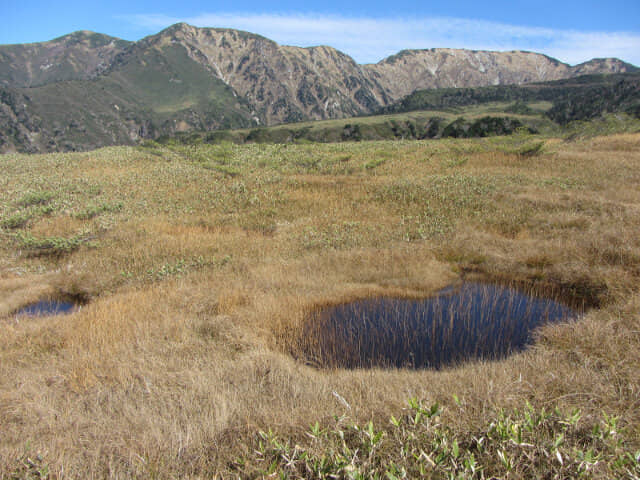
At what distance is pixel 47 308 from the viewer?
7.98 metres

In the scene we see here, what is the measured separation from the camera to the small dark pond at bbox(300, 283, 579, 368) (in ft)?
18.8

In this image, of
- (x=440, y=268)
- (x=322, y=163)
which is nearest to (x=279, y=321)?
(x=440, y=268)

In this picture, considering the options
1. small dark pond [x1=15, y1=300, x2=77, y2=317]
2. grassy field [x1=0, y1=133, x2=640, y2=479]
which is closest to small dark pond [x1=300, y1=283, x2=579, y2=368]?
grassy field [x1=0, y1=133, x2=640, y2=479]

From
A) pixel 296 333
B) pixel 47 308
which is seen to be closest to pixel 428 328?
pixel 296 333

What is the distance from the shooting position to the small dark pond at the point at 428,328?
573 cm

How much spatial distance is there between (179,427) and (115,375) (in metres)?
1.68

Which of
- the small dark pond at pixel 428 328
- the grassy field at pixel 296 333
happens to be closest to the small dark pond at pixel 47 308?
the grassy field at pixel 296 333

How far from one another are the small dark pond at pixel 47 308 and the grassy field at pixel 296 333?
0.96 feet

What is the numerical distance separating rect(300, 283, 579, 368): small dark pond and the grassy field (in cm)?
39

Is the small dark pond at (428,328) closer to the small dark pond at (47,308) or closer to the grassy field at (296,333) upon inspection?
the grassy field at (296,333)

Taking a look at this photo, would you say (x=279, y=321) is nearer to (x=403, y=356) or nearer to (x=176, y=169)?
(x=403, y=356)

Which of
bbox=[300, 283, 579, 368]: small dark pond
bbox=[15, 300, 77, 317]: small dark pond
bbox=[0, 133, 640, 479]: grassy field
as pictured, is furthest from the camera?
bbox=[15, 300, 77, 317]: small dark pond

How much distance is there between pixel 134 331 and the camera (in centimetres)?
602

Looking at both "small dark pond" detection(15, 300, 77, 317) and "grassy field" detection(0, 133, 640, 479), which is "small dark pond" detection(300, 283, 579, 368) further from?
"small dark pond" detection(15, 300, 77, 317)
